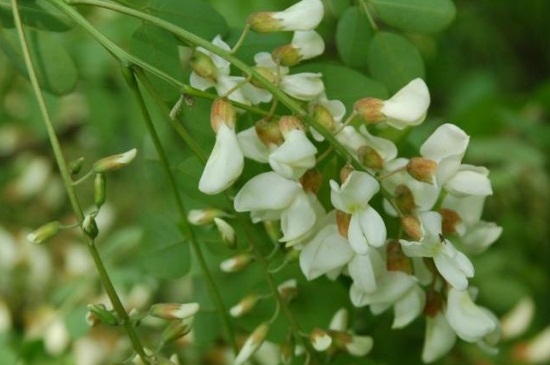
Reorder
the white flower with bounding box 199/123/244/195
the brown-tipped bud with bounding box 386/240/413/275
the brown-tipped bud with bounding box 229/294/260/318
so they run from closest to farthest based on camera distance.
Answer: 1. the white flower with bounding box 199/123/244/195
2. the brown-tipped bud with bounding box 386/240/413/275
3. the brown-tipped bud with bounding box 229/294/260/318

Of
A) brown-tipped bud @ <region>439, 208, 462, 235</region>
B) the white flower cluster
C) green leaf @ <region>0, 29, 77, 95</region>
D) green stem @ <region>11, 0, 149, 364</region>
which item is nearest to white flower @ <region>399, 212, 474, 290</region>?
the white flower cluster

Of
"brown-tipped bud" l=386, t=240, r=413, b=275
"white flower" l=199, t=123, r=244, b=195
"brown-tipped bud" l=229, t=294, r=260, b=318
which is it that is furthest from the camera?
"brown-tipped bud" l=229, t=294, r=260, b=318

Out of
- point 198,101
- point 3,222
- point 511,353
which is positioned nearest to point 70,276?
point 3,222

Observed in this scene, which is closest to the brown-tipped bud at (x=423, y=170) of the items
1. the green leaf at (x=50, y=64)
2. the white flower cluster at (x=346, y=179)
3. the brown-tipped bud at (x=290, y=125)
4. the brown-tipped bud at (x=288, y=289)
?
the white flower cluster at (x=346, y=179)

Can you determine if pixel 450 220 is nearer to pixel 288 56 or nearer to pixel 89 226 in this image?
pixel 288 56

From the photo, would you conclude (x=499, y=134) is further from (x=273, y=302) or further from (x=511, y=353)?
(x=273, y=302)

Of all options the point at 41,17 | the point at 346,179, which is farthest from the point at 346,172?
the point at 41,17

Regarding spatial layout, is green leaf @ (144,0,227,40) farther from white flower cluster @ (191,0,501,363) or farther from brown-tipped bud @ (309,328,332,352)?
brown-tipped bud @ (309,328,332,352)
